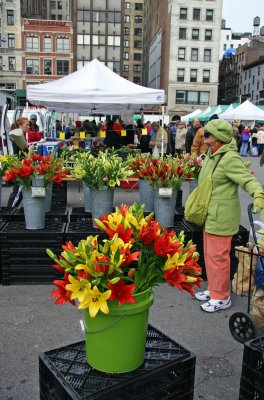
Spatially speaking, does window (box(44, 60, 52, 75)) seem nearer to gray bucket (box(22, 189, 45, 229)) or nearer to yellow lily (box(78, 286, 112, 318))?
gray bucket (box(22, 189, 45, 229))

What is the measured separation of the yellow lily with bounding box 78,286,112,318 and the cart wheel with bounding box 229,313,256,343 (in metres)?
1.97

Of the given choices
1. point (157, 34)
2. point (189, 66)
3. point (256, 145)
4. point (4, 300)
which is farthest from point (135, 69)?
point (4, 300)

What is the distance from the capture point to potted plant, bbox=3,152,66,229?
14.8 feet

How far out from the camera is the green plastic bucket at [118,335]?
1897 mm

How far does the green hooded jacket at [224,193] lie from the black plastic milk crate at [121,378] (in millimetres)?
1870

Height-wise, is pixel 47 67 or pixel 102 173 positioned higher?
pixel 47 67

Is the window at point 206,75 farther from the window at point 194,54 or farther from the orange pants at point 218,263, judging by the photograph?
the orange pants at point 218,263

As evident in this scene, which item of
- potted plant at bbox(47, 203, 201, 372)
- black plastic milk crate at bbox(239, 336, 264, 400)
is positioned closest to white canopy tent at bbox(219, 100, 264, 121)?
black plastic milk crate at bbox(239, 336, 264, 400)

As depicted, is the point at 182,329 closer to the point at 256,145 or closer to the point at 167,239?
the point at 167,239

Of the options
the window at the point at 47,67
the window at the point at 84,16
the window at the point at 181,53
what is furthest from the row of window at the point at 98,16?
the window at the point at 181,53

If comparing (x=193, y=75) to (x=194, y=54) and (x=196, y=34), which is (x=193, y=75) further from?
(x=196, y=34)

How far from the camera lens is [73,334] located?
11.9 ft

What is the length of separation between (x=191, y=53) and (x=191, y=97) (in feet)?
20.4

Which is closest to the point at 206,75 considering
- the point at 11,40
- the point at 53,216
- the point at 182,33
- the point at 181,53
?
the point at 181,53
